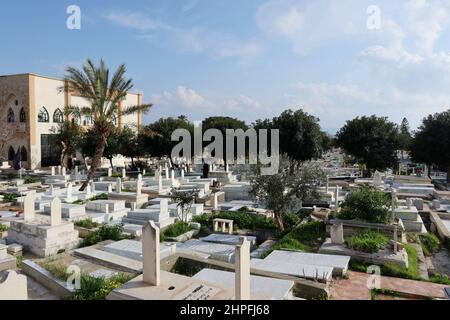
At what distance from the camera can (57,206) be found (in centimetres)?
1056

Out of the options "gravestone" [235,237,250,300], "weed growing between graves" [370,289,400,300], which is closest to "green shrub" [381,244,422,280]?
"weed growing between graves" [370,289,400,300]

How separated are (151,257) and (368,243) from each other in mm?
6154

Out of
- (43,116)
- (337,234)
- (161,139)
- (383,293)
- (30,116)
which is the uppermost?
(43,116)

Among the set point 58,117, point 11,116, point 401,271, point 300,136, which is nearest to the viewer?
point 401,271

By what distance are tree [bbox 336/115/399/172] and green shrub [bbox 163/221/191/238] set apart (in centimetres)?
2336

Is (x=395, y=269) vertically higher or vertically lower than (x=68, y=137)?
lower

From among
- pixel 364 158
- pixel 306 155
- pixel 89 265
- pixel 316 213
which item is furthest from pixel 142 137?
pixel 89 265

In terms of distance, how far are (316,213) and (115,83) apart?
13.3 meters

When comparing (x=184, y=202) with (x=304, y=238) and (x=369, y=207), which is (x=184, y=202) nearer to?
(x=304, y=238)

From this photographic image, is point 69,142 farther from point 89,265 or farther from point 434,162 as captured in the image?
point 434,162

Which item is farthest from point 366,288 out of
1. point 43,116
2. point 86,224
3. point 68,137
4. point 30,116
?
point 43,116

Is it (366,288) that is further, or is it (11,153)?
(11,153)

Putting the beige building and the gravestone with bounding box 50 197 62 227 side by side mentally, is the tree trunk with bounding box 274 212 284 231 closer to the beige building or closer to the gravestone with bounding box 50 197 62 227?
the gravestone with bounding box 50 197 62 227

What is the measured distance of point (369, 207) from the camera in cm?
1185
